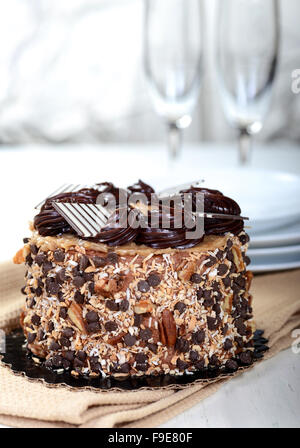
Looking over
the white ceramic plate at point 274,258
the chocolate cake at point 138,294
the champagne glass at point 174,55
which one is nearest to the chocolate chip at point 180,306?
the chocolate cake at point 138,294

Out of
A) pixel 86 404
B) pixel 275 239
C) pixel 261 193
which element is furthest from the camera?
pixel 261 193

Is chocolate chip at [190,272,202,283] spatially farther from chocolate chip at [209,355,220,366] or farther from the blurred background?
the blurred background

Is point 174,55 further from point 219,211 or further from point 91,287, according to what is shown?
point 91,287

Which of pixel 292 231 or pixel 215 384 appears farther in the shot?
pixel 292 231

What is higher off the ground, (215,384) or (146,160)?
(146,160)

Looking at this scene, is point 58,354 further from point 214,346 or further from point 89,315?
point 214,346

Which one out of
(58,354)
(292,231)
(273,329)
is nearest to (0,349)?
(58,354)

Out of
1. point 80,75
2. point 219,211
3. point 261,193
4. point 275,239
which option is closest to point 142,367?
point 219,211
